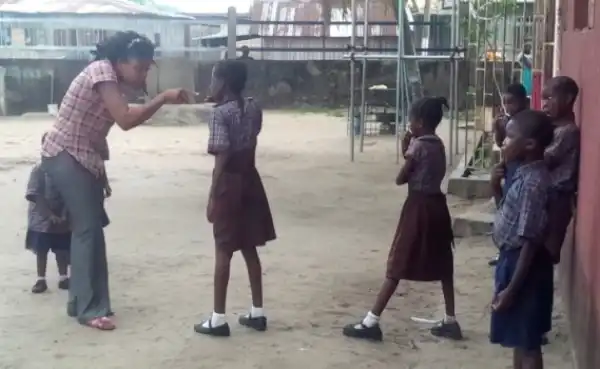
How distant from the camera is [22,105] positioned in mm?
21562

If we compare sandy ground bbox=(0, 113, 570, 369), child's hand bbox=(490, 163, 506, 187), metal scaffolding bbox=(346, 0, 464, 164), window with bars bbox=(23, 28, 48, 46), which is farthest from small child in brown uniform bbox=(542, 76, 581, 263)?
window with bars bbox=(23, 28, 48, 46)

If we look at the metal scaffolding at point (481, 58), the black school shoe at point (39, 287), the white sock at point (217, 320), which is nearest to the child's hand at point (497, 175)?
the white sock at point (217, 320)

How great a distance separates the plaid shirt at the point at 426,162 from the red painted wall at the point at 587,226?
75cm

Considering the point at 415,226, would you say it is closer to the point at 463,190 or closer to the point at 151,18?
the point at 463,190

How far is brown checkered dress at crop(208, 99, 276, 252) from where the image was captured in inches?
186

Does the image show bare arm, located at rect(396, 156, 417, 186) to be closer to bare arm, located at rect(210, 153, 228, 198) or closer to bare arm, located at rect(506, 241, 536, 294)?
bare arm, located at rect(210, 153, 228, 198)

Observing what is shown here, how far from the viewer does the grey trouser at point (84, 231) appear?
5059 mm

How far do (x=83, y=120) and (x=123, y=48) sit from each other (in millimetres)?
468

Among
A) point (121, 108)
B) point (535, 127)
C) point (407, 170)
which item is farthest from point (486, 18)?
point (535, 127)

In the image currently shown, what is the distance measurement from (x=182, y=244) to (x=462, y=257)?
7.55ft

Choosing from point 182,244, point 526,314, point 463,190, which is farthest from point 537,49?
point 526,314

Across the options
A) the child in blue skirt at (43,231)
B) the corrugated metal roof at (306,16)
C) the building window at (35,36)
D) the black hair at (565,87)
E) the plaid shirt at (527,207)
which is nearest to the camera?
the plaid shirt at (527,207)

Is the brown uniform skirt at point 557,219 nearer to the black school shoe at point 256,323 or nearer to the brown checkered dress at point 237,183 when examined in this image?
the brown checkered dress at point 237,183

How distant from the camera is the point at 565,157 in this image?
475cm
